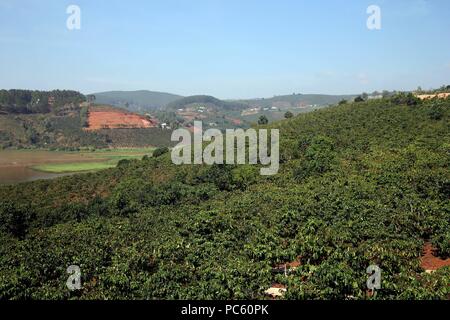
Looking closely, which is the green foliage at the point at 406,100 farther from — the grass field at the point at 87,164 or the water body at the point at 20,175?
the water body at the point at 20,175

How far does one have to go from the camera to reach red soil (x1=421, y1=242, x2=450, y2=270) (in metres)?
30.2

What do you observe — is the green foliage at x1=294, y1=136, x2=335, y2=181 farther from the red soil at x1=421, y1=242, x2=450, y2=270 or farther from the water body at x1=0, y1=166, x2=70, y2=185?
the water body at x1=0, y1=166, x2=70, y2=185

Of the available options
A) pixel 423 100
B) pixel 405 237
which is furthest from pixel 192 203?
pixel 423 100

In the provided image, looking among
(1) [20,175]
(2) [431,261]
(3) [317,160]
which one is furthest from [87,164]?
(2) [431,261]

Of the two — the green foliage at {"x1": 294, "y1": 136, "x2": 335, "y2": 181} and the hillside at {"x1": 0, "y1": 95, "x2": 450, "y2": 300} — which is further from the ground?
the green foliage at {"x1": 294, "y1": 136, "x2": 335, "y2": 181}

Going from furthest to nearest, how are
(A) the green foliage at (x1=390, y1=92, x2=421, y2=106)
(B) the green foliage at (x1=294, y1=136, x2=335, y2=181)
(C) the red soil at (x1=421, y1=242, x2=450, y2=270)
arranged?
(A) the green foliage at (x1=390, y1=92, x2=421, y2=106) → (B) the green foliage at (x1=294, y1=136, x2=335, y2=181) → (C) the red soil at (x1=421, y1=242, x2=450, y2=270)

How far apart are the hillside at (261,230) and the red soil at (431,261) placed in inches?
12.5

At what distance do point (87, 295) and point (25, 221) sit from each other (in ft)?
115

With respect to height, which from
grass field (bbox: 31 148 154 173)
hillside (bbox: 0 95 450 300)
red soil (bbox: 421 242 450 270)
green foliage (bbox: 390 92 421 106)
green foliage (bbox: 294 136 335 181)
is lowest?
grass field (bbox: 31 148 154 173)

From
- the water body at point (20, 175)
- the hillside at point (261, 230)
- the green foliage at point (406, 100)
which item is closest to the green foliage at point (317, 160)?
the hillside at point (261, 230)

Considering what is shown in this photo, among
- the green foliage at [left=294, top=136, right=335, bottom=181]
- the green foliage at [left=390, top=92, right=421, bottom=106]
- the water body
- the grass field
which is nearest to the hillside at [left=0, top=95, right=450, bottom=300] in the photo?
the green foliage at [left=294, top=136, right=335, bottom=181]

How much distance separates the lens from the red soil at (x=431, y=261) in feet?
99.2

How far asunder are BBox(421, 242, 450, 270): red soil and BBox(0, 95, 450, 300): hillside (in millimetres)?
316

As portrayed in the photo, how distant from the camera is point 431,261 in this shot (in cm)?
3131
